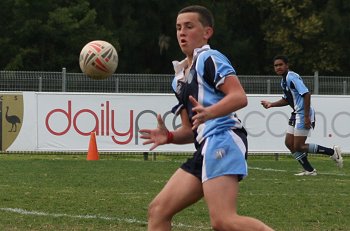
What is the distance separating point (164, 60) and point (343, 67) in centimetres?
920

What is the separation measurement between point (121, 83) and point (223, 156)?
670 inches

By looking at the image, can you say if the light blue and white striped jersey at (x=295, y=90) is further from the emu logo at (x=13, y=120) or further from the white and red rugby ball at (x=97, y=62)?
the emu logo at (x=13, y=120)

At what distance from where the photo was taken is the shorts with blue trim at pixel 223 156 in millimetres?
6238

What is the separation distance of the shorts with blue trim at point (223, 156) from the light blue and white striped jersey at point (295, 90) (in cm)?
923

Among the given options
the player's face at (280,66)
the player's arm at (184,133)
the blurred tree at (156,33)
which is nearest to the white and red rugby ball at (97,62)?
the player's face at (280,66)

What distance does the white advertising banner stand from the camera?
20.6 metres

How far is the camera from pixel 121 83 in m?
23.2

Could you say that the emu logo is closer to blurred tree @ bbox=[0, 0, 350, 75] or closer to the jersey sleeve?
the jersey sleeve

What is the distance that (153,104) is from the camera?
2120 centimetres

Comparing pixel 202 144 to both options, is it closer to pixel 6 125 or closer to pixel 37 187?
pixel 37 187

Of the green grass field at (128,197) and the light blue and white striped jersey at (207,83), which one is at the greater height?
the light blue and white striped jersey at (207,83)

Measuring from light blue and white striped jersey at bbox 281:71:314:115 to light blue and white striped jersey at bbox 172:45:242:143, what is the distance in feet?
30.1

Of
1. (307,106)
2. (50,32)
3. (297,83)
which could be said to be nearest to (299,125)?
(307,106)

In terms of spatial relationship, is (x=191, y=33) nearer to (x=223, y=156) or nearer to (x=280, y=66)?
(x=223, y=156)
